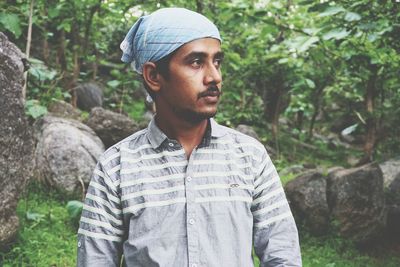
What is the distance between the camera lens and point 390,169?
7359mm

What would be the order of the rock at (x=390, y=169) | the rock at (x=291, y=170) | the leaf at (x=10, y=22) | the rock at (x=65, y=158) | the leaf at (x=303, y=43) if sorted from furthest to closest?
the rock at (x=291, y=170) < the rock at (x=390, y=169) < the rock at (x=65, y=158) < the leaf at (x=10, y=22) < the leaf at (x=303, y=43)

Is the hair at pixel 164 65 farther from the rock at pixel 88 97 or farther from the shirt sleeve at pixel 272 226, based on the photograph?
the rock at pixel 88 97

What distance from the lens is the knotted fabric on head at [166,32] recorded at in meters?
1.82

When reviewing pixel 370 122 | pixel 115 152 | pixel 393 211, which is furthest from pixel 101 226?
pixel 370 122

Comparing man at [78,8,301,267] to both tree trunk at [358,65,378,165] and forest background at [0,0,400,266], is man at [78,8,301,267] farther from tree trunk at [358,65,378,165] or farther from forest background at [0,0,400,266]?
tree trunk at [358,65,378,165]

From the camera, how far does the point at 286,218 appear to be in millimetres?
1891

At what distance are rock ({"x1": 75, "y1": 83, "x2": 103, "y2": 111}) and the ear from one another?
9.47m

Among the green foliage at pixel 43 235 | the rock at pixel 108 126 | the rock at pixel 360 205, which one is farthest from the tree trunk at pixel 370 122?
the green foliage at pixel 43 235

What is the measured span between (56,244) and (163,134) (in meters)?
3.05

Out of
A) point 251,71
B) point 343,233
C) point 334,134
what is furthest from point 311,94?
point 343,233

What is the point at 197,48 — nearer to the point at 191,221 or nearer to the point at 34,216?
the point at 191,221

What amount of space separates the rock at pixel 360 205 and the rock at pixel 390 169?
1223 mm

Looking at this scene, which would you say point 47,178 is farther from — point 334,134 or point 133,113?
point 334,134

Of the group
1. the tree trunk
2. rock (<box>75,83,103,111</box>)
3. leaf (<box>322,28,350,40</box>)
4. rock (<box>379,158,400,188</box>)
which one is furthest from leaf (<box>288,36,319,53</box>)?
rock (<box>75,83,103,111</box>)
